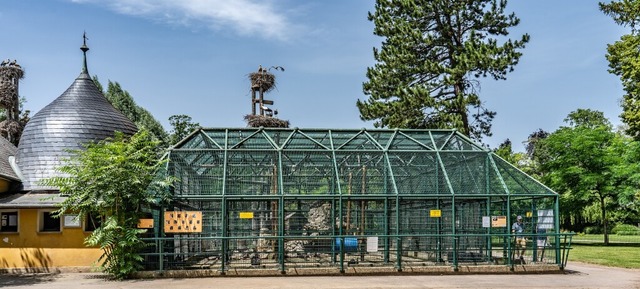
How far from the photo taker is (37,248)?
60.1ft

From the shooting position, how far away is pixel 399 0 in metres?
32.7

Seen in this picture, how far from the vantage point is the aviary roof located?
17609mm

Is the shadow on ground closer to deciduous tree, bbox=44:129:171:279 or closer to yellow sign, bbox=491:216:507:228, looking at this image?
deciduous tree, bbox=44:129:171:279

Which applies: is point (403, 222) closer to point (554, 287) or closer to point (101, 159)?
point (554, 287)

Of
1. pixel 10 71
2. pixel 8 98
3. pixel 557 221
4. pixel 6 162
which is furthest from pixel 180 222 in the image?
pixel 10 71

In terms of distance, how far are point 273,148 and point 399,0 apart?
17661 mm

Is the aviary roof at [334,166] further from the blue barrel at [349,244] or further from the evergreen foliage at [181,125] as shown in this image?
the evergreen foliage at [181,125]

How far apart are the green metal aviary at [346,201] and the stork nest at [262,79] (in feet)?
56.1

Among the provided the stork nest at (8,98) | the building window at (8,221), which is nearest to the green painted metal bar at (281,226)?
the building window at (8,221)

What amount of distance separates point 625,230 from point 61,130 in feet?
162

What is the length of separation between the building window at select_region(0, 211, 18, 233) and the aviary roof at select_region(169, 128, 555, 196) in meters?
6.03

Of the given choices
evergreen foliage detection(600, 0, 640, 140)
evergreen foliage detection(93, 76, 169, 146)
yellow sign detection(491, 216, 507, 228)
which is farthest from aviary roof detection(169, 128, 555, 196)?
evergreen foliage detection(93, 76, 169, 146)

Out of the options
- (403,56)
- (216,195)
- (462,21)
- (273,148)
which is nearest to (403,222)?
(273,148)

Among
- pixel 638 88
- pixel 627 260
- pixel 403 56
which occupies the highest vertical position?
pixel 403 56
